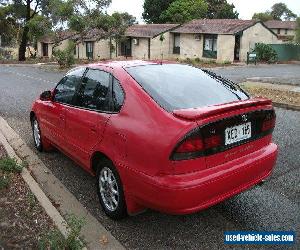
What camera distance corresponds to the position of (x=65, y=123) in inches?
204

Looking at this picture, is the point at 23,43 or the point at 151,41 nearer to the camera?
the point at 23,43

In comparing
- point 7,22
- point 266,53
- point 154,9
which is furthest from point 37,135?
point 154,9

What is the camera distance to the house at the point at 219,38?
37250mm

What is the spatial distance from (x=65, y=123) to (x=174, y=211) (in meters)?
2.28

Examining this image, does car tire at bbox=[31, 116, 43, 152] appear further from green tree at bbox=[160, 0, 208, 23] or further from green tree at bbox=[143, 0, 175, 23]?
green tree at bbox=[143, 0, 175, 23]

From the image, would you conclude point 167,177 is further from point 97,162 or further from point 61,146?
point 61,146

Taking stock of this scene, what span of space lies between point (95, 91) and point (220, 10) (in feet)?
→ 214

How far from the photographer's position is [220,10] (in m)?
65.8

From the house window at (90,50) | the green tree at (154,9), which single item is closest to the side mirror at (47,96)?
the house window at (90,50)

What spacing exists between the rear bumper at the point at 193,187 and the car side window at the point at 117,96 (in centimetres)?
80

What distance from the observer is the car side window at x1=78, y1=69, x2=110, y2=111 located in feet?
14.4

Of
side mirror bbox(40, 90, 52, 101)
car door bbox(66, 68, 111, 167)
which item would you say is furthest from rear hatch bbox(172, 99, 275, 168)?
side mirror bbox(40, 90, 52, 101)

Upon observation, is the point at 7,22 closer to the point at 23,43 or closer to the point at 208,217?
the point at 23,43

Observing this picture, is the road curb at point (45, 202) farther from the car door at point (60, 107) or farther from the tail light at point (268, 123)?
the tail light at point (268, 123)
